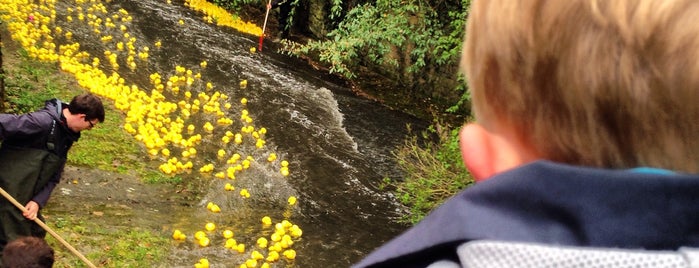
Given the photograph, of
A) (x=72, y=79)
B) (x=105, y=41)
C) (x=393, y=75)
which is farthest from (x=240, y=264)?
(x=393, y=75)

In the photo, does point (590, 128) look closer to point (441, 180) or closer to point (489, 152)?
point (489, 152)

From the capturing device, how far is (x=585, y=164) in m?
0.79

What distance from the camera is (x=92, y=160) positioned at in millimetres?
6910

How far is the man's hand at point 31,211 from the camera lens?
169 inches

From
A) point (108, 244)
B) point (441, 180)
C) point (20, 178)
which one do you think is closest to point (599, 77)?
point (20, 178)

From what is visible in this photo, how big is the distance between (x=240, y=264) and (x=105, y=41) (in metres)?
6.76

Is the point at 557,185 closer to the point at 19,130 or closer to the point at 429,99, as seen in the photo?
the point at 19,130

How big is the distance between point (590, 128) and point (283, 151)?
25.4 feet

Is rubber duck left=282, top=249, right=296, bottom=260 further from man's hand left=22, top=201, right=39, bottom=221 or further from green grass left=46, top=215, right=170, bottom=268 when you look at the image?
man's hand left=22, top=201, right=39, bottom=221

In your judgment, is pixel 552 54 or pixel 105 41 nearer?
pixel 552 54

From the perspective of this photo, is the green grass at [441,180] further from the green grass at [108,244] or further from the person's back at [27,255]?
the person's back at [27,255]

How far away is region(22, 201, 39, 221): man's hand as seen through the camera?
4305 mm

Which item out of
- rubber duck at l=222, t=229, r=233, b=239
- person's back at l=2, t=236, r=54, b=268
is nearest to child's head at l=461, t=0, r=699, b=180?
person's back at l=2, t=236, r=54, b=268

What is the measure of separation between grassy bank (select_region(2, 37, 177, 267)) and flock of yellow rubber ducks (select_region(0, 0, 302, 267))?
7.7 inches
